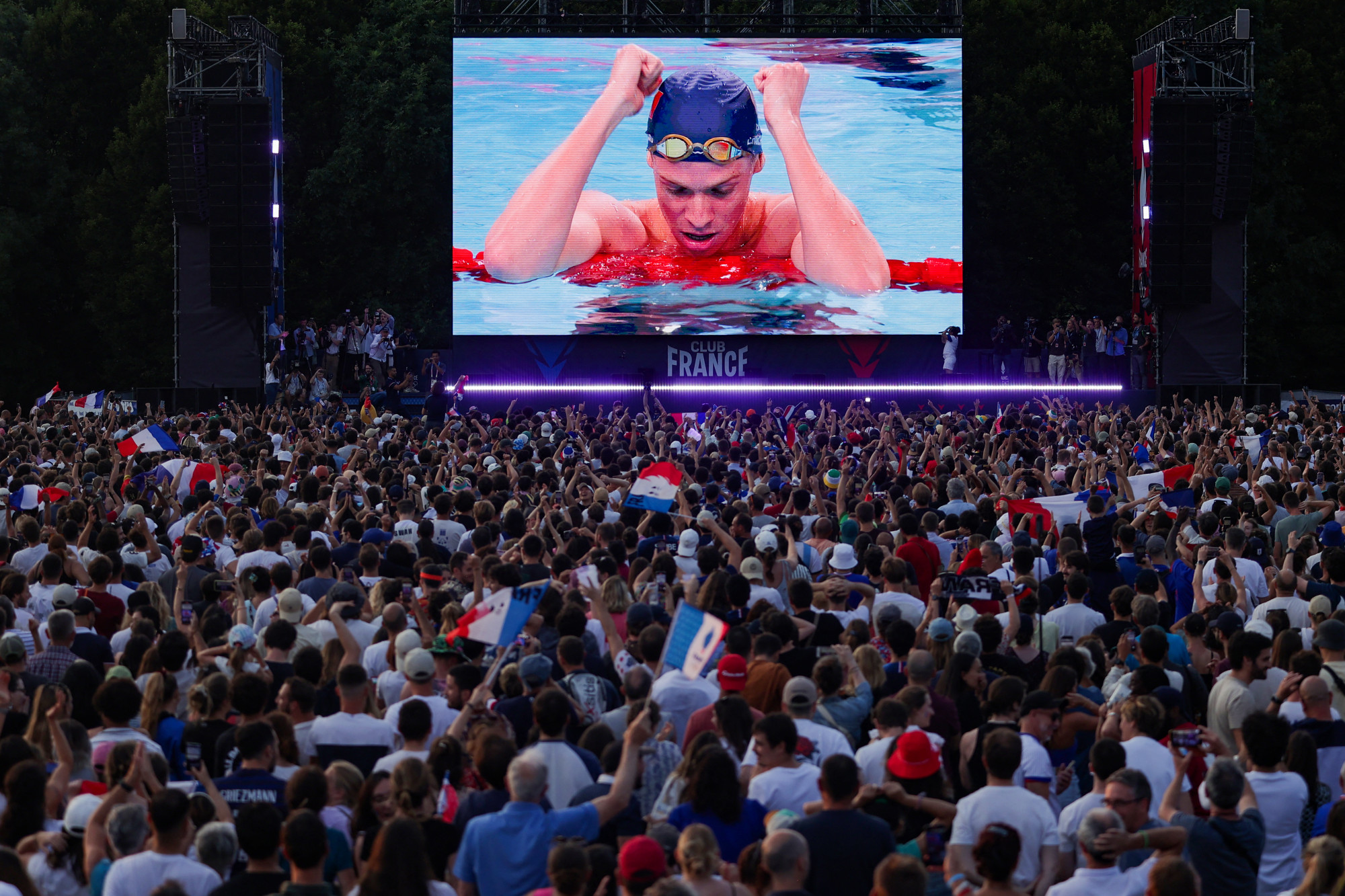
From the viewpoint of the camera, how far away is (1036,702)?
248 inches

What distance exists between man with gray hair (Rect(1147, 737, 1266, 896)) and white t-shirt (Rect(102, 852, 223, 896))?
10.7 ft

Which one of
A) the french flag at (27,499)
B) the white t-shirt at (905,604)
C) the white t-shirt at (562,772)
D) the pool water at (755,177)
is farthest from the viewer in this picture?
the pool water at (755,177)

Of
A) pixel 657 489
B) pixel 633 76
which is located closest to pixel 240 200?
pixel 633 76

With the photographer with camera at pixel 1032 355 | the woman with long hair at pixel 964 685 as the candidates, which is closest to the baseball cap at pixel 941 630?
the woman with long hair at pixel 964 685

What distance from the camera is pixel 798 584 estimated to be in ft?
26.7

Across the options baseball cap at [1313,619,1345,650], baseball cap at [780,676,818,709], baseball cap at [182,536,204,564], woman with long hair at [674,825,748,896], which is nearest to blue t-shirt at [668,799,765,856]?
woman with long hair at [674,825,748,896]

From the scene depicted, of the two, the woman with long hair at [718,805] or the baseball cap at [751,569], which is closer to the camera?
the woman with long hair at [718,805]

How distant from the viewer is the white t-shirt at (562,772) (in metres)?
5.81

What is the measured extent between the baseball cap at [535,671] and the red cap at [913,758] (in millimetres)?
1448

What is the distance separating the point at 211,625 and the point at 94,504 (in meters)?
4.40

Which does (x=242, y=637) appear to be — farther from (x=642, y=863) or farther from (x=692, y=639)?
(x=642, y=863)

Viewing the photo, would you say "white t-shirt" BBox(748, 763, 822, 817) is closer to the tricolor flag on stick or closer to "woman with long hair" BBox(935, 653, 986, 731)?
the tricolor flag on stick

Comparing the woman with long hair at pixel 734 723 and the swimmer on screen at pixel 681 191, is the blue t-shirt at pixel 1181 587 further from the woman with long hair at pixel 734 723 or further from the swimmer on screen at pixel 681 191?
the swimmer on screen at pixel 681 191

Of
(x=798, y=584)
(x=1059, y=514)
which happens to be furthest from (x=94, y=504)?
(x=1059, y=514)
